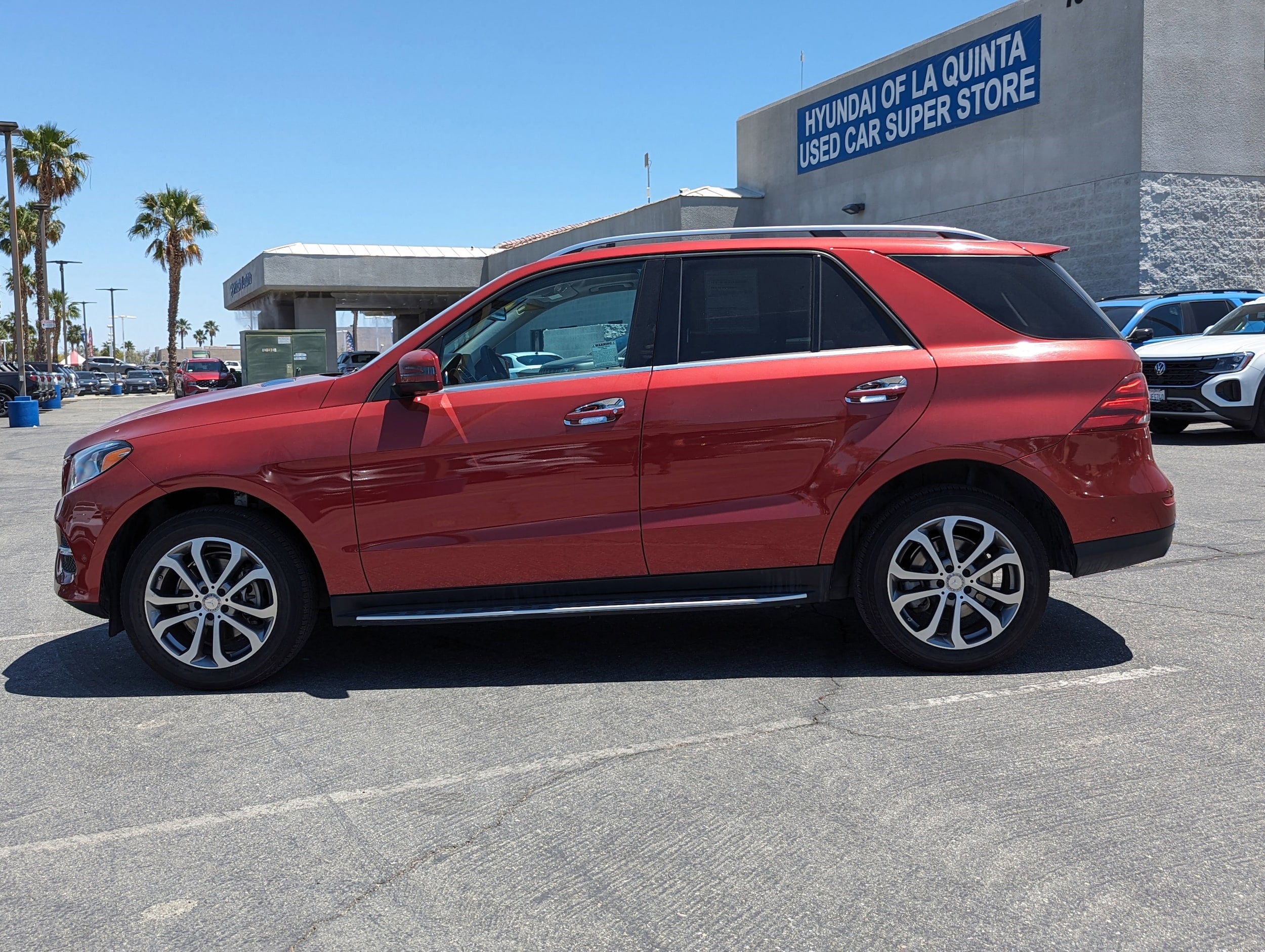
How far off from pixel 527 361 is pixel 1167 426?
1297cm

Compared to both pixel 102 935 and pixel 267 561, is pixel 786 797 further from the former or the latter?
pixel 267 561

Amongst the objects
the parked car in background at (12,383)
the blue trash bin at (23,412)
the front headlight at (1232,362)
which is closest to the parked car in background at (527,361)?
the front headlight at (1232,362)

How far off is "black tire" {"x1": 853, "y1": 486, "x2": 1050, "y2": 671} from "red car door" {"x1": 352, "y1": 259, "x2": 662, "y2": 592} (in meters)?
0.98

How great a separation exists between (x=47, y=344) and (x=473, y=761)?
49.2 metres

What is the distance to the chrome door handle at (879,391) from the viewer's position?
4621 millimetres

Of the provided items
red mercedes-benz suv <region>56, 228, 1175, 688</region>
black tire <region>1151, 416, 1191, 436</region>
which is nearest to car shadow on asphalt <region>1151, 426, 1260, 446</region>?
black tire <region>1151, 416, 1191, 436</region>

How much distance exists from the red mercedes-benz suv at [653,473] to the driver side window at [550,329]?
1cm

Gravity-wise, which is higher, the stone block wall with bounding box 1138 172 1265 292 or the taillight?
the stone block wall with bounding box 1138 172 1265 292

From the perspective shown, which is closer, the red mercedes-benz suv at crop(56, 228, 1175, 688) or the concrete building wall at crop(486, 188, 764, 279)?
the red mercedes-benz suv at crop(56, 228, 1175, 688)

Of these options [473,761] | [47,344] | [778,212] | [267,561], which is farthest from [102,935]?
[47,344]

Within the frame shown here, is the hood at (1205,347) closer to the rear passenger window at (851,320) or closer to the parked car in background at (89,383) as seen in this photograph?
the rear passenger window at (851,320)

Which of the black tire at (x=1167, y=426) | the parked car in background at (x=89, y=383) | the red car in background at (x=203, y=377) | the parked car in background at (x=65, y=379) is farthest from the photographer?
the parked car in background at (x=89, y=383)

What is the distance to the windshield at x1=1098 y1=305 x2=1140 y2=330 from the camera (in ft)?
→ 54.0

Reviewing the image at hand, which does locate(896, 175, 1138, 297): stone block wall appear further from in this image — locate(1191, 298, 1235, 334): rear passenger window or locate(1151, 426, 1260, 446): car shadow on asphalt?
locate(1151, 426, 1260, 446): car shadow on asphalt
